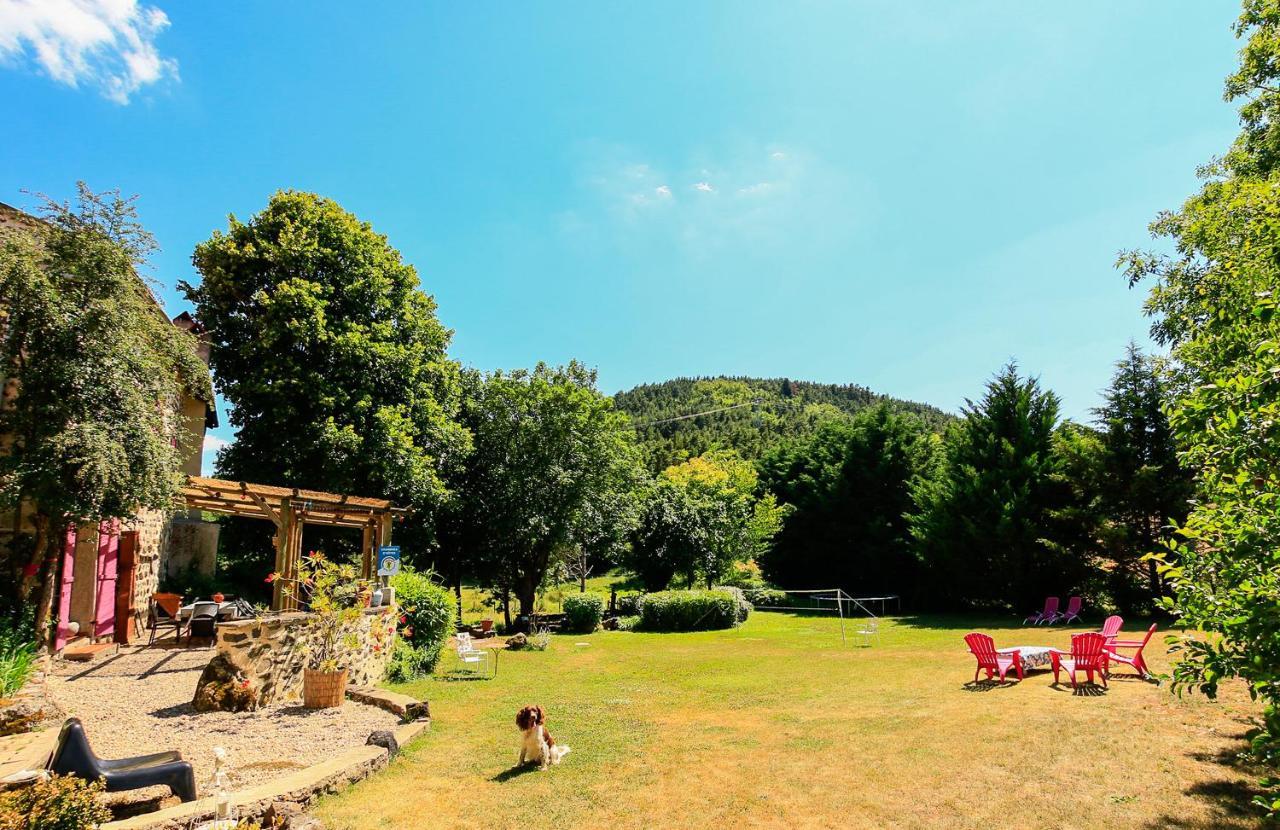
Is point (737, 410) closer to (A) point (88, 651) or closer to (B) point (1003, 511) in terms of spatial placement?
(B) point (1003, 511)

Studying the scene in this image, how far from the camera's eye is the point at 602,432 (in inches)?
957

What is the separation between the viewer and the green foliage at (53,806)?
12.9 feet

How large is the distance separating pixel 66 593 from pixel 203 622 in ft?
7.29

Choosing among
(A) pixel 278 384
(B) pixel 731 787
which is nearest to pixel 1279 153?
(B) pixel 731 787

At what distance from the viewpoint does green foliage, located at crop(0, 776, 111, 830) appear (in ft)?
12.9

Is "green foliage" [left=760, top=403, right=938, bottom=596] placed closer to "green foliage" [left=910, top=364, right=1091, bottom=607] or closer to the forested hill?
"green foliage" [left=910, top=364, right=1091, bottom=607]

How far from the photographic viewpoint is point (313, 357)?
1761 centimetres

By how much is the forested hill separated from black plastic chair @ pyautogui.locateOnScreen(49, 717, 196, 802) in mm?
52640

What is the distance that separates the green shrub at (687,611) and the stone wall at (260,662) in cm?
1414

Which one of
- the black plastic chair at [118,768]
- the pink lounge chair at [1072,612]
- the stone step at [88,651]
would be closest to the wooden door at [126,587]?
the stone step at [88,651]

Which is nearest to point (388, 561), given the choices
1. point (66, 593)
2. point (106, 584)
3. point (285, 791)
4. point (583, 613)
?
point (66, 593)

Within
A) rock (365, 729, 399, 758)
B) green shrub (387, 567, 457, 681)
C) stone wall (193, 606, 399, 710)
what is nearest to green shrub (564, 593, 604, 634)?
green shrub (387, 567, 457, 681)

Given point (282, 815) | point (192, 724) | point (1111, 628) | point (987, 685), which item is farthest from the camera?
point (1111, 628)

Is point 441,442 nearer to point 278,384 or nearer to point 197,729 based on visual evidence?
point 278,384
